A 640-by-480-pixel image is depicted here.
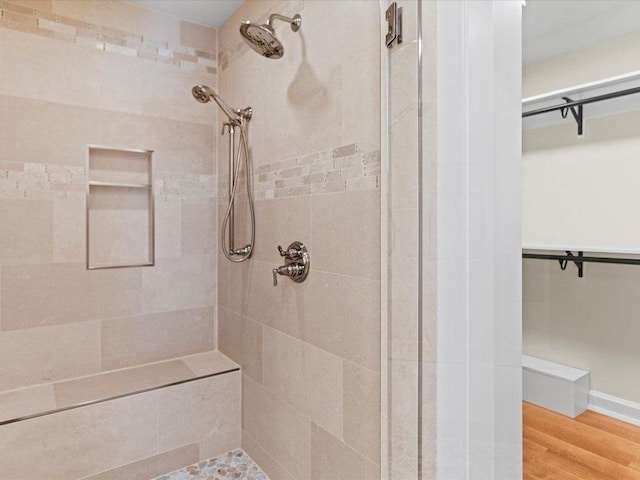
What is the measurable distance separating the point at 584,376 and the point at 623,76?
1.73ft

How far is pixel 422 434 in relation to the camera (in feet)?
3.39

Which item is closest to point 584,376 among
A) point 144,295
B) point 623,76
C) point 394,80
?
point 623,76

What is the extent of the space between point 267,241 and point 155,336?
0.89 metres

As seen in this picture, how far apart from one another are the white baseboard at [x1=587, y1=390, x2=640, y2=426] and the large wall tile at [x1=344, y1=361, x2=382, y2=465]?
600 mm

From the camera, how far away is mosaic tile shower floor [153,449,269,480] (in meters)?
1.82

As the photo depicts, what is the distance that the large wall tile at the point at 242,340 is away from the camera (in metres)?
1.89

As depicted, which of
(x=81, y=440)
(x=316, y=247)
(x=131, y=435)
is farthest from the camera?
(x=131, y=435)

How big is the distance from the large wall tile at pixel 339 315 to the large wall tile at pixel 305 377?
55 mm

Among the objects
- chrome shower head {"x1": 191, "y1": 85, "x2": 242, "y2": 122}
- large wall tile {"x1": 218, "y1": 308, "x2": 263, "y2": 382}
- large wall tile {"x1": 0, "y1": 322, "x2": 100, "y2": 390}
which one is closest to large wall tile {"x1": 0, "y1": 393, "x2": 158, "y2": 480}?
large wall tile {"x1": 0, "y1": 322, "x2": 100, "y2": 390}

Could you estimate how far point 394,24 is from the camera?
3.61 feet

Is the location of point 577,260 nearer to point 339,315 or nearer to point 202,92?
point 339,315

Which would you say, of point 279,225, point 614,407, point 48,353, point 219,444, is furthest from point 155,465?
point 614,407

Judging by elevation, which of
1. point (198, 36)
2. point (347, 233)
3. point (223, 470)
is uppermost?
point (198, 36)

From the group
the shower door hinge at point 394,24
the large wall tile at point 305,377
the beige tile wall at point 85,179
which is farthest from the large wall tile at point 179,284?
the shower door hinge at point 394,24
